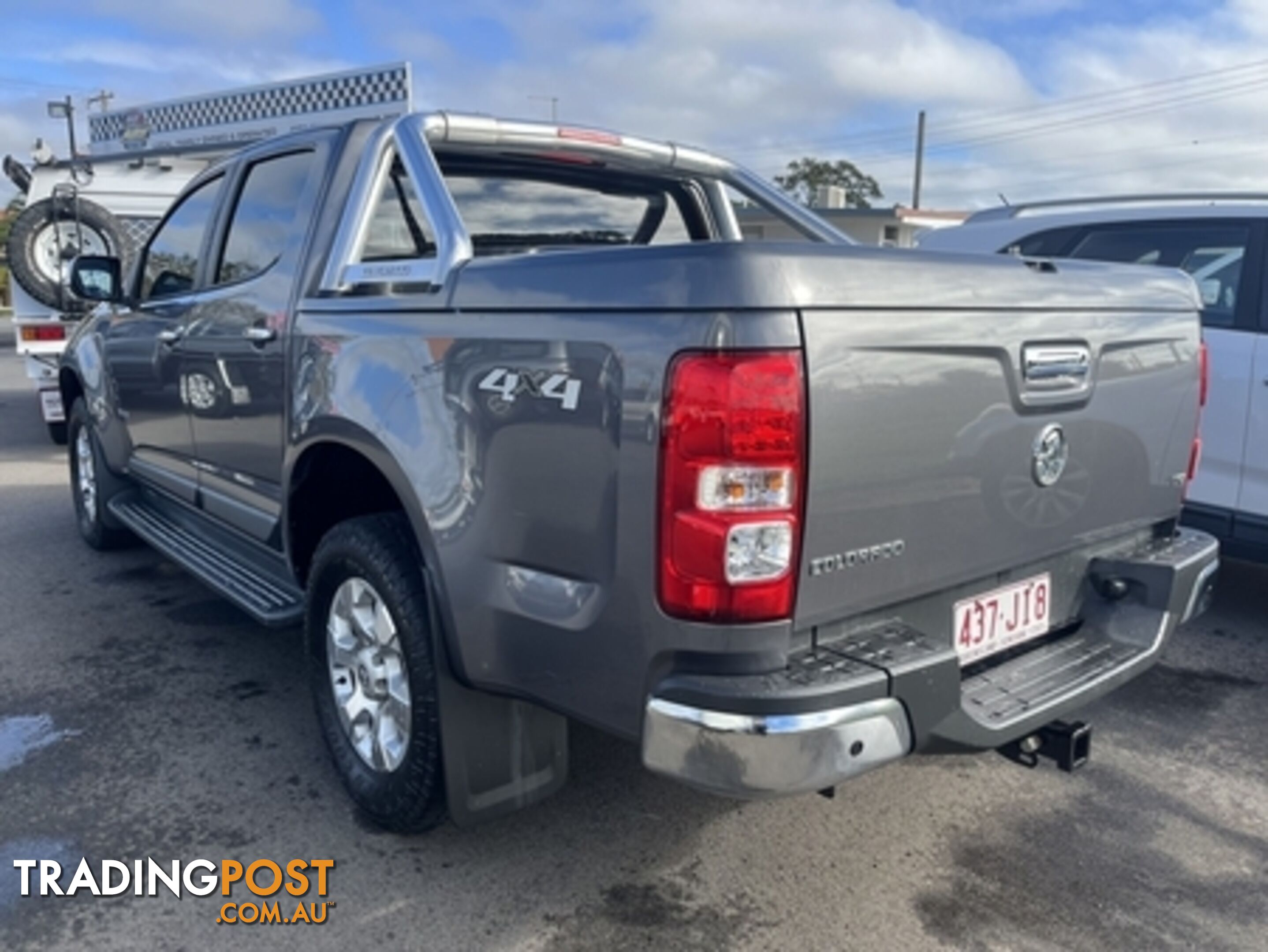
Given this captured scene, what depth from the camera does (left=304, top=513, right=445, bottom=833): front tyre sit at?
2719mm

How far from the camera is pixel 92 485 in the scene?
587cm

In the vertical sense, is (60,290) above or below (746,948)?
above

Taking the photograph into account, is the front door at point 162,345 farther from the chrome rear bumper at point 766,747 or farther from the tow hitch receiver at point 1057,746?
the tow hitch receiver at point 1057,746

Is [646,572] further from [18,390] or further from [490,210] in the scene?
[18,390]

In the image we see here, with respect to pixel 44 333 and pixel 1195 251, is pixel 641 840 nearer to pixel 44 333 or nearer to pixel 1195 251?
pixel 1195 251

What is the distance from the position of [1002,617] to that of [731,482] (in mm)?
1024

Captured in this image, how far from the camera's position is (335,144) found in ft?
11.2

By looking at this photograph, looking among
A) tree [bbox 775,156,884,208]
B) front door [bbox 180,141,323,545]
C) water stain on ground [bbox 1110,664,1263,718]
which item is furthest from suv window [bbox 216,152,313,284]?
tree [bbox 775,156,884,208]

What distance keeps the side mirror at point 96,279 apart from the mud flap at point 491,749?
3343 mm

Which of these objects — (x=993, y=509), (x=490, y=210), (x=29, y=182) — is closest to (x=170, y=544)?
(x=490, y=210)

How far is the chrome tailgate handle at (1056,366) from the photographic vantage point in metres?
2.48

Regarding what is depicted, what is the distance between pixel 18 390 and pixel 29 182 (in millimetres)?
5565

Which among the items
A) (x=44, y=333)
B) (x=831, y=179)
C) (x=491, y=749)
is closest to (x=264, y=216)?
(x=491, y=749)

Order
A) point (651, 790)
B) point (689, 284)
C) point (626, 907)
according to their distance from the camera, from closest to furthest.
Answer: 1. point (689, 284)
2. point (626, 907)
3. point (651, 790)
